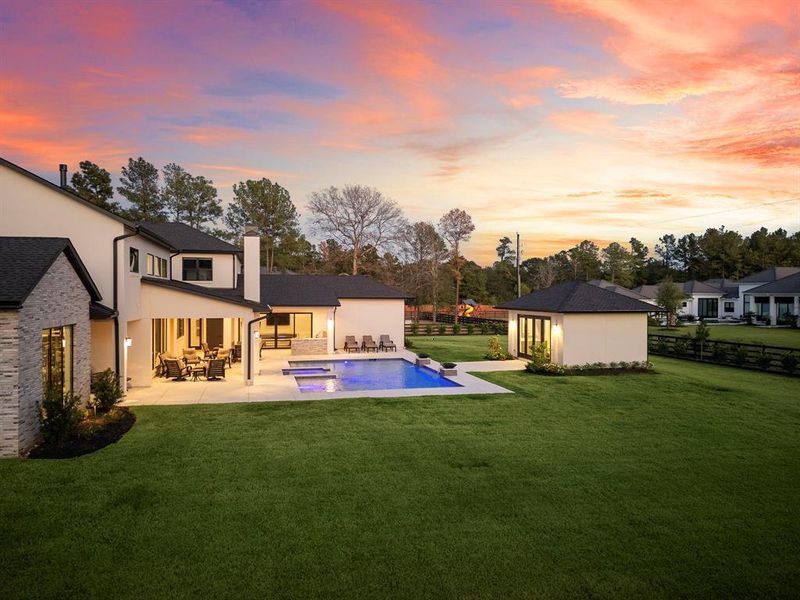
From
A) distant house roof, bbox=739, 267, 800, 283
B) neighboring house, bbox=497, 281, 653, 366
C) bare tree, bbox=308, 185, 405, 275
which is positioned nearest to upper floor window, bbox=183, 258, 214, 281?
neighboring house, bbox=497, 281, 653, 366

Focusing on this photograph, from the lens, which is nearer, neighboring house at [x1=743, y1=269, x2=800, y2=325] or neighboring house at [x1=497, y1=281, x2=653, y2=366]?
neighboring house at [x1=497, y1=281, x2=653, y2=366]

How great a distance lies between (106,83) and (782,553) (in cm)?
2341

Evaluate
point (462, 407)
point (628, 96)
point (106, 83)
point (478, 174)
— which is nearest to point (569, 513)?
point (462, 407)

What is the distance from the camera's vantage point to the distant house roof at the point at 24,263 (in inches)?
347

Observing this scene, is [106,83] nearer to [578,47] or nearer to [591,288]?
[578,47]

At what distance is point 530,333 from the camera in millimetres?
23109

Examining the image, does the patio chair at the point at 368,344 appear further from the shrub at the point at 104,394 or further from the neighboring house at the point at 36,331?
the shrub at the point at 104,394

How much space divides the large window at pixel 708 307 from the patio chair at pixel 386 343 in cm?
4624

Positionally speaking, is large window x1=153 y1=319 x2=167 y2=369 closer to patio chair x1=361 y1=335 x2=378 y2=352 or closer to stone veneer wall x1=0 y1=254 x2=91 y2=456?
stone veneer wall x1=0 y1=254 x2=91 y2=456

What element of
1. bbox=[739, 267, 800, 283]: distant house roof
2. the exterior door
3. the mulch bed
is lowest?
the mulch bed

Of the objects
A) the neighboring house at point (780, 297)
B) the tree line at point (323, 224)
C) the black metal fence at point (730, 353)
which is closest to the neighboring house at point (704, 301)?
the neighboring house at point (780, 297)

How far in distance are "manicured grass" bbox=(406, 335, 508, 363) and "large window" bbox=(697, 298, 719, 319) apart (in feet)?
113

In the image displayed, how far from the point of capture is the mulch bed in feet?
29.7

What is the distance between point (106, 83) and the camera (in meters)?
18.8
